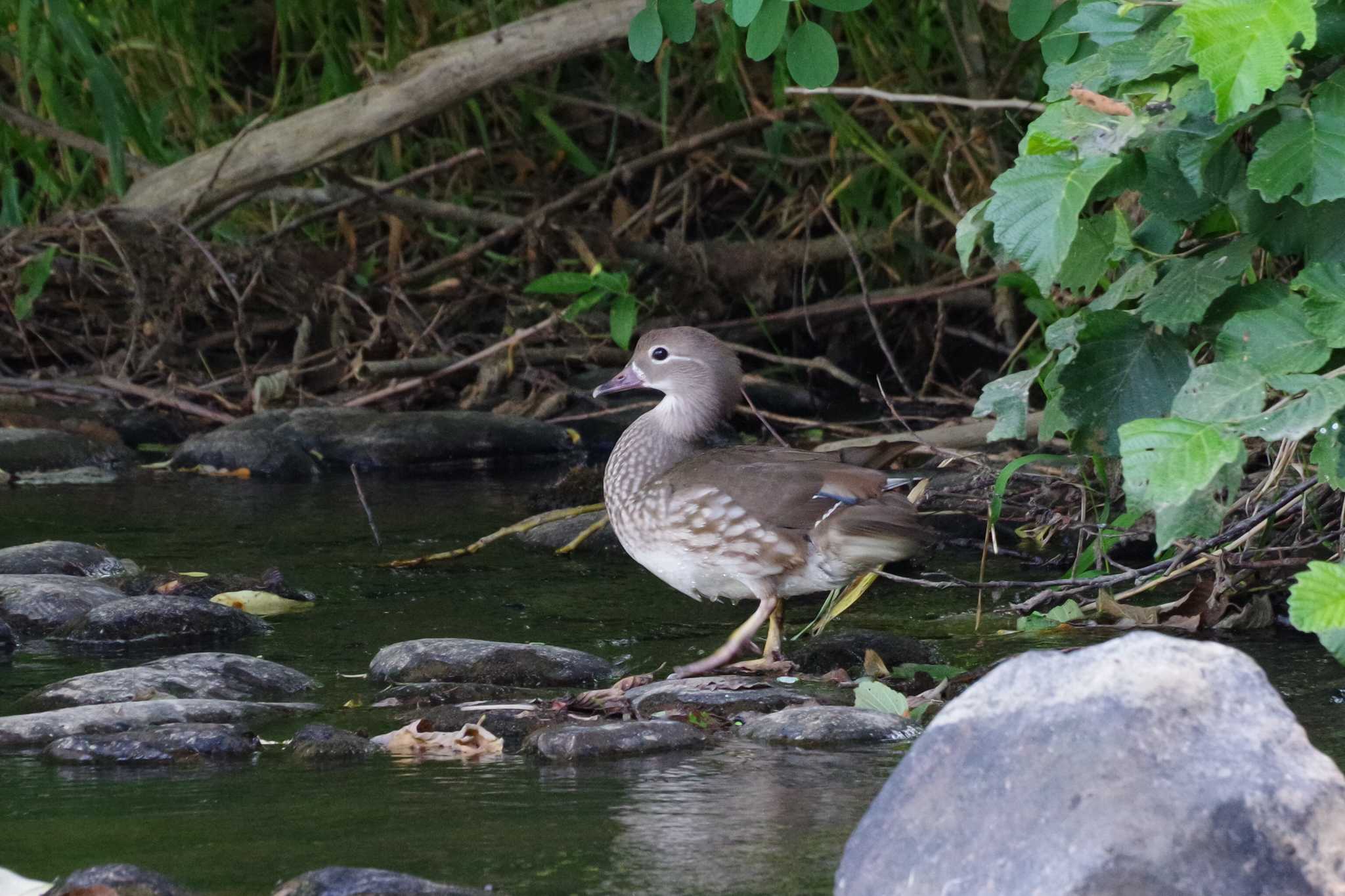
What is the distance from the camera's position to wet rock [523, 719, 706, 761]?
340cm

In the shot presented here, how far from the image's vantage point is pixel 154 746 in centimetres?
338

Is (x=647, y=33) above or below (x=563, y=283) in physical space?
above

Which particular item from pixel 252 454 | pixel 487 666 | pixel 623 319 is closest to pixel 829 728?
pixel 487 666

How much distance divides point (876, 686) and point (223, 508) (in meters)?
3.84

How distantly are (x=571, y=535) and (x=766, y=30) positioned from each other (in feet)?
8.16

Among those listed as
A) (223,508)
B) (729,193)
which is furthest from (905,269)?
(223,508)

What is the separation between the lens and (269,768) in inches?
131

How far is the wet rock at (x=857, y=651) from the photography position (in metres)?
4.36

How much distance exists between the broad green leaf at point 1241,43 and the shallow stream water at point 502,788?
4.05 feet

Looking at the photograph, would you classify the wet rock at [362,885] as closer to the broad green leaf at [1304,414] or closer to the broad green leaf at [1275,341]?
the broad green leaf at [1304,414]

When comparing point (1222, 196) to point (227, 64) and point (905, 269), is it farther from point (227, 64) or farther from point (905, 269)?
point (227, 64)

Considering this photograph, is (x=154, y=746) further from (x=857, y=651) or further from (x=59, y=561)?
(x=59, y=561)

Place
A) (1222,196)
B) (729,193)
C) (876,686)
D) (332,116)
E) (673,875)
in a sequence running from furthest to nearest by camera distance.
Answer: (729,193), (332,116), (876,686), (1222,196), (673,875)

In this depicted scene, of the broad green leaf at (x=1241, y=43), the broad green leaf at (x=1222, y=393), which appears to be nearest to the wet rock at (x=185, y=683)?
the broad green leaf at (x=1222, y=393)
